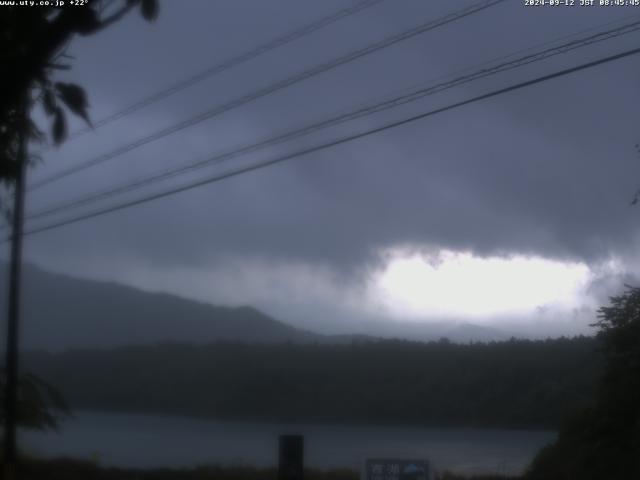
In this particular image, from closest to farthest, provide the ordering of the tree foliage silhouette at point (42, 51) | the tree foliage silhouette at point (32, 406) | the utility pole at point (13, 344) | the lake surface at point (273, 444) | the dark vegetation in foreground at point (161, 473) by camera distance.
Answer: the tree foliage silhouette at point (42, 51) → the utility pole at point (13, 344) → the tree foliage silhouette at point (32, 406) → the dark vegetation in foreground at point (161, 473) → the lake surface at point (273, 444)

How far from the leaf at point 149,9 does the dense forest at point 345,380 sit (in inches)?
1057

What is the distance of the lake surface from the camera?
29.2 meters

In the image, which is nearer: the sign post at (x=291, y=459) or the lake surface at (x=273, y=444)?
the sign post at (x=291, y=459)

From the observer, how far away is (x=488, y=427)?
38000 millimetres

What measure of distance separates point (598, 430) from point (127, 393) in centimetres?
3147

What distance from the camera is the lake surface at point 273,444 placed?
29250mm

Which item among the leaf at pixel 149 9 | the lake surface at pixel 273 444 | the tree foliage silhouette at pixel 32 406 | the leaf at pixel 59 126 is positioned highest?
the leaf at pixel 149 9

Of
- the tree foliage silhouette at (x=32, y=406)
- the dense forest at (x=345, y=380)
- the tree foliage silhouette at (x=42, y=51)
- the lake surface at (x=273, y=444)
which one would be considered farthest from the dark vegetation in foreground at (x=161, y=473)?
the tree foliage silhouette at (x=42, y=51)

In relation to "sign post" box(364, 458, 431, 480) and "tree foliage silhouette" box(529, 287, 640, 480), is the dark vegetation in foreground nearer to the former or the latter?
"tree foliage silhouette" box(529, 287, 640, 480)

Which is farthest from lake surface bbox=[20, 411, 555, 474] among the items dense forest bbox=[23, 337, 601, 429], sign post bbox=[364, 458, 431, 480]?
sign post bbox=[364, 458, 431, 480]

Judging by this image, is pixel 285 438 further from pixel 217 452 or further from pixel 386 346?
pixel 386 346

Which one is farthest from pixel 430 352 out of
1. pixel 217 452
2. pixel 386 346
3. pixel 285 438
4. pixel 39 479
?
pixel 285 438

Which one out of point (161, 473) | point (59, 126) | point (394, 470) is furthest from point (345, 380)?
point (59, 126)

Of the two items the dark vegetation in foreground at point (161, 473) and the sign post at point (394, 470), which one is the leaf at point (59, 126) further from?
the dark vegetation in foreground at point (161, 473)
